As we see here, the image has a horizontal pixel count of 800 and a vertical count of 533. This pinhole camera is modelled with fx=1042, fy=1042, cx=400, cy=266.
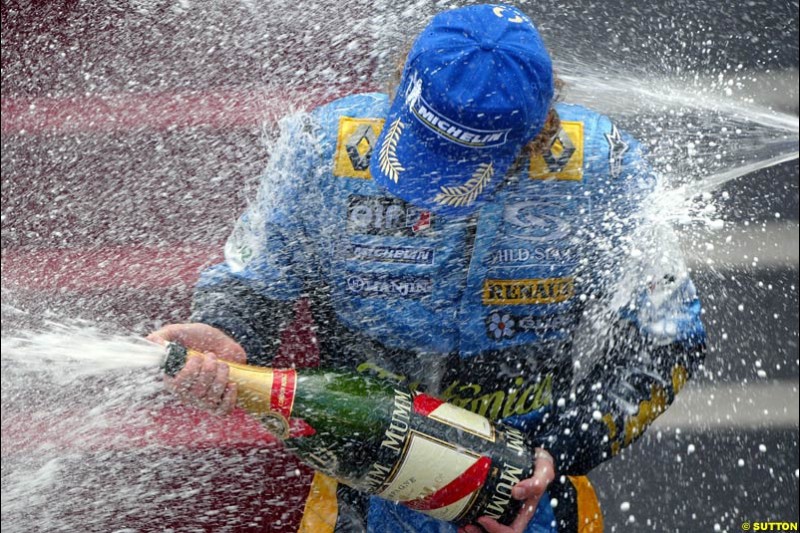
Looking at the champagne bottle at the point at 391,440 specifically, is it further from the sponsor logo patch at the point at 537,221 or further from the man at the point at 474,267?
the sponsor logo patch at the point at 537,221

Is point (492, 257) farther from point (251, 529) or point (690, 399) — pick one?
point (690, 399)

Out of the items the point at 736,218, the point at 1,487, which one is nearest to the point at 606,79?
the point at 736,218

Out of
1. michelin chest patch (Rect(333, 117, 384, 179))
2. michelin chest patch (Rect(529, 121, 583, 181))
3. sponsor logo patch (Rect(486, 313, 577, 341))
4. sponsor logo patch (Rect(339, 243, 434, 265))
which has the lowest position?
sponsor logo patch (Rect(486, 313, 577, 341))

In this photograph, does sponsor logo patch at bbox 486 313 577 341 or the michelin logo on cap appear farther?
sponsor logo patch at bbox 486 313 577 341

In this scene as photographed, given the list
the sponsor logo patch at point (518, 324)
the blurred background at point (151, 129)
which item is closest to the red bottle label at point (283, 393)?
the sponsor logo patch at point (518, 324)

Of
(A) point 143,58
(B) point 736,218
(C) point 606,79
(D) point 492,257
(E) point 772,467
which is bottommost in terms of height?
(E) point 772,467

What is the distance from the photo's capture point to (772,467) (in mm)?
3002

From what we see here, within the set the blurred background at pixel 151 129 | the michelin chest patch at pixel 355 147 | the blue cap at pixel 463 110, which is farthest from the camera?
the blurred background at pixel 151 129

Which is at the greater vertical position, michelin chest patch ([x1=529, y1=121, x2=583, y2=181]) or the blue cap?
the blue cap

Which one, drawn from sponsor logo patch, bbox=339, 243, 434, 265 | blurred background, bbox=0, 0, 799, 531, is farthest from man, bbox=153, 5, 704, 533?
blurred background, bbox=0, 0, 799, 531

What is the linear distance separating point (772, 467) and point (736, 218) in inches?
28.6

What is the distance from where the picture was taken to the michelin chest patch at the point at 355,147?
176cm

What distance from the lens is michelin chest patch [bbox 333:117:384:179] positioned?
1757mm

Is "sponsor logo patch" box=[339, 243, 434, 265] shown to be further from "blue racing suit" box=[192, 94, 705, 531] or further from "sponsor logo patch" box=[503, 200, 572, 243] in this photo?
"sponsor logo patch" box=[503, 200, 572, 243]
